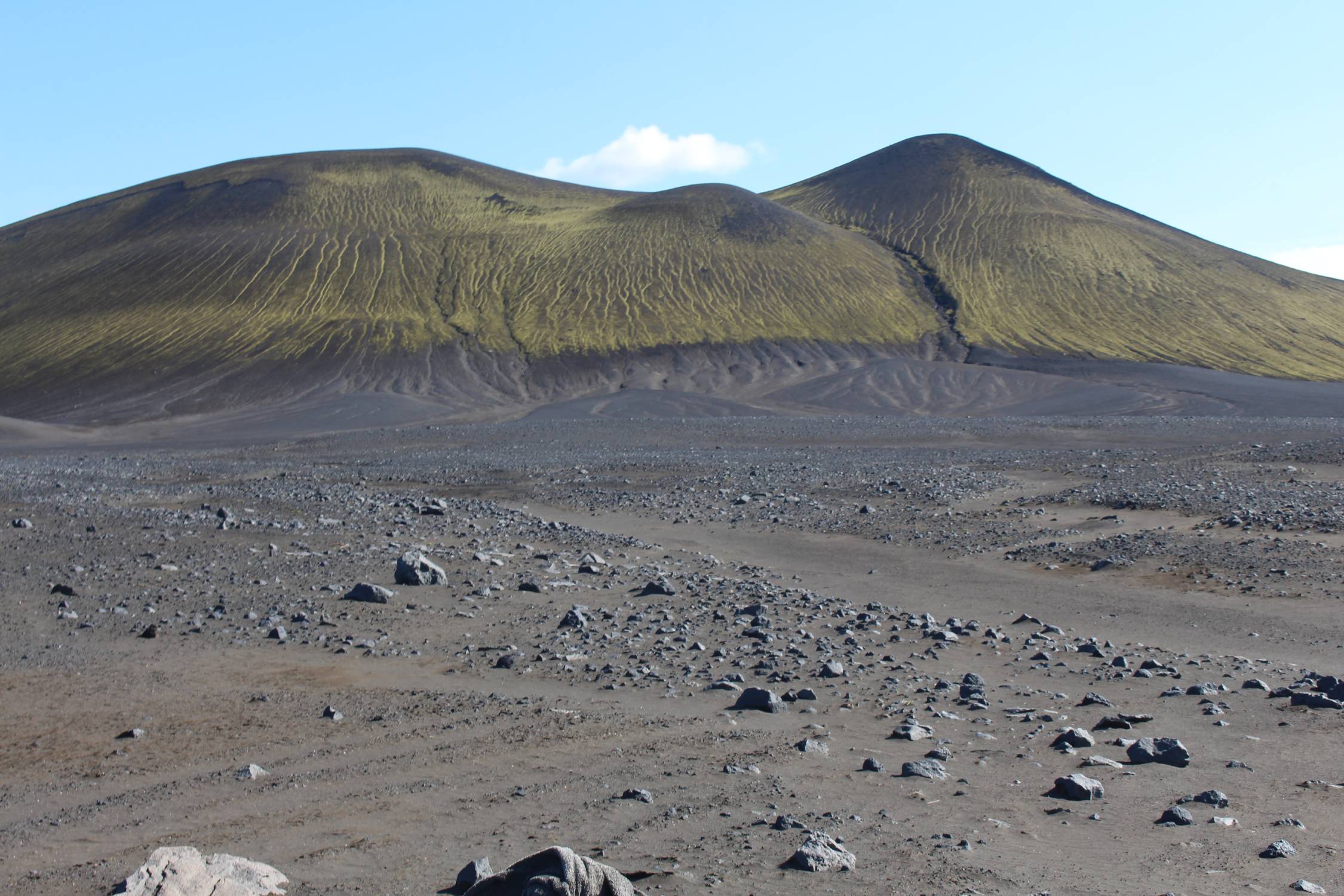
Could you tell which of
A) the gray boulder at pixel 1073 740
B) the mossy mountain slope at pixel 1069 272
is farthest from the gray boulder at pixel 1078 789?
the mossy mountain slope at pixel 1069 272

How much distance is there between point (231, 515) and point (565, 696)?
386 inches

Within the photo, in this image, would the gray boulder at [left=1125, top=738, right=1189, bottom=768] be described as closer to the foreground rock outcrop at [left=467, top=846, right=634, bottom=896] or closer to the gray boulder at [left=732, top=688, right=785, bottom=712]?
the gray boulder at [left=732, top=688, right=785, bottom=712]

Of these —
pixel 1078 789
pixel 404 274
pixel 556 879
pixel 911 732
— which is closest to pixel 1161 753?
pixel 1078 789

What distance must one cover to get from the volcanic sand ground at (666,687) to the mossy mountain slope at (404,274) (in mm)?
53655

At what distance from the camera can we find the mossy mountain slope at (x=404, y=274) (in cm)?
7281

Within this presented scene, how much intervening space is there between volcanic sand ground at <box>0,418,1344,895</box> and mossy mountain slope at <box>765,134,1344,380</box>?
59945 mm

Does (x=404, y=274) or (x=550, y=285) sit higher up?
(x=404, y=274)

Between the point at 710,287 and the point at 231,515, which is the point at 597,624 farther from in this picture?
the point at 710,287

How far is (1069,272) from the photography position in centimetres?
8850

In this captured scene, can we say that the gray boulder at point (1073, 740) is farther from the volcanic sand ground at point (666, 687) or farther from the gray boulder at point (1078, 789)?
the gray boulder at point (1078, 789)

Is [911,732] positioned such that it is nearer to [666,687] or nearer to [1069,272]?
[666,687]

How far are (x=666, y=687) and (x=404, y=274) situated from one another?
77033 millimetres

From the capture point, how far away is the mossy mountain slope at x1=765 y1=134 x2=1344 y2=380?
76625 millimetres

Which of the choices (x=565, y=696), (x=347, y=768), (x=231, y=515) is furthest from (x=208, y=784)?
(x=231, y=515)
